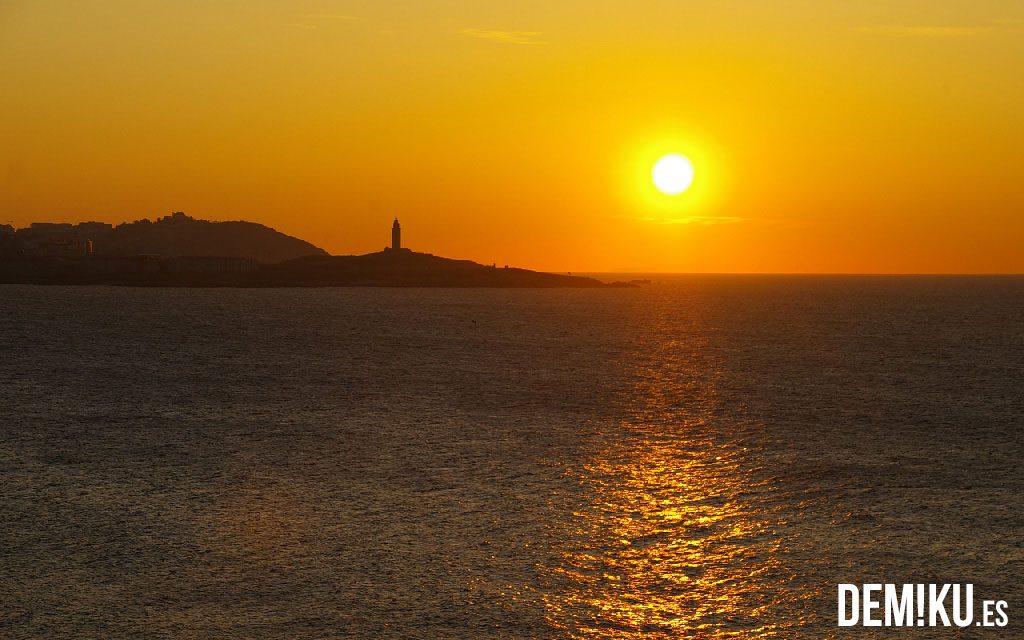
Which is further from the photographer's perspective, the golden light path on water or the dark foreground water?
the dark foreground water

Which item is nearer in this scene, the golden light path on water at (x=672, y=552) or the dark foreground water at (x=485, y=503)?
the golden light path on water at (x=672, y=552)

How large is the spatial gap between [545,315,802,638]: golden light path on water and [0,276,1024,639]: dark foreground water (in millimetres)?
68

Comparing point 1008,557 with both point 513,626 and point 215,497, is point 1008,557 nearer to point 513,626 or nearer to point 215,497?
point 513,626

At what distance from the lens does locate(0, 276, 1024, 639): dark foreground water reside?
478 inches

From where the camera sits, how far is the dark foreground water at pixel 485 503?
12148mm

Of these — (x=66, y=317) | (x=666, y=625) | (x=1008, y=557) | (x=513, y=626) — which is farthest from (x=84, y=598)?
(x=66, y=317)

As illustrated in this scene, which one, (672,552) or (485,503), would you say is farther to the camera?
(485,503)

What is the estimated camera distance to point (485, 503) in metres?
18.0

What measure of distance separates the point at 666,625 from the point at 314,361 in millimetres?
43766

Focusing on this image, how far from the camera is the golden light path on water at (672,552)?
1184 cm

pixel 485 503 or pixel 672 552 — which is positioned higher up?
pixel 485 503

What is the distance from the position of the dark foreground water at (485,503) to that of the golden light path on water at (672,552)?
7cm

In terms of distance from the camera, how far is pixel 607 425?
30.2 metres

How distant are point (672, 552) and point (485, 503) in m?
4.37
